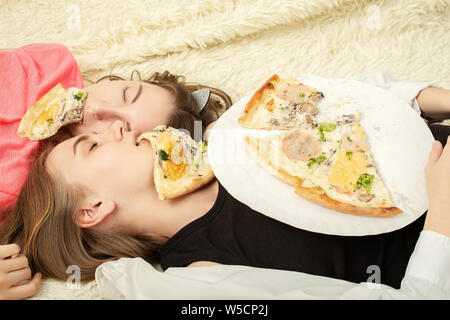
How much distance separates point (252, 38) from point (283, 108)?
56 cm

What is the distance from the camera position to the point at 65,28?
64.7 inches

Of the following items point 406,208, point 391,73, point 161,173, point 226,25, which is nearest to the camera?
point 406,208

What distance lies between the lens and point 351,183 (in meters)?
0.88

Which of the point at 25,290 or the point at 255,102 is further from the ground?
the point at 255,102

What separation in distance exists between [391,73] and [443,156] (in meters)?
0.59

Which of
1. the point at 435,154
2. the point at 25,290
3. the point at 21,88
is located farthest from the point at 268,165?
the point at 21,88

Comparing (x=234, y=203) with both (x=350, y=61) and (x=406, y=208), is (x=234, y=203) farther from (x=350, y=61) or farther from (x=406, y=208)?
(x=350, y=61)

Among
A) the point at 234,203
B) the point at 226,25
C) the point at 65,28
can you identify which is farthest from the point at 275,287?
the point at 65,28

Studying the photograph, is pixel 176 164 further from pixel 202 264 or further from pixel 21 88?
pixel 21 88

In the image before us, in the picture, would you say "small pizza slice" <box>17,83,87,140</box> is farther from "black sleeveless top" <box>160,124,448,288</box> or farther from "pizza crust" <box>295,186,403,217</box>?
"pizza crust" <box>295,186,403,217</box>

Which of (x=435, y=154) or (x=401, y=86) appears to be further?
(x=401, y=86)

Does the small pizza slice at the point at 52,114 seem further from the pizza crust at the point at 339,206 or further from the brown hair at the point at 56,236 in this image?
the pizza crust at the point at 339,206

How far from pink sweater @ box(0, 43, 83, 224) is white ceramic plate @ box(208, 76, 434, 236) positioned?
0.58 metres
